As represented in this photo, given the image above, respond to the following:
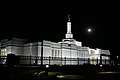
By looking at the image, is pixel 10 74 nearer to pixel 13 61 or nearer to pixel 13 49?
pixel 13 61

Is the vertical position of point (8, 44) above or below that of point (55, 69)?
above

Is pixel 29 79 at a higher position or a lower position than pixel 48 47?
lower

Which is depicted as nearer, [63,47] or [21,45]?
[21,45]

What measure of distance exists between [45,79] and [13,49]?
165 ft

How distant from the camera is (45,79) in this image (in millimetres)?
19031

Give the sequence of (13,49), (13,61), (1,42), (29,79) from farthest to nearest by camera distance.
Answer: (1,42), (13,49), (29,79), (13,61)

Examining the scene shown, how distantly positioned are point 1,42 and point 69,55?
2665 centimetres

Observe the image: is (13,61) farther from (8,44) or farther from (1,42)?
(1,42)

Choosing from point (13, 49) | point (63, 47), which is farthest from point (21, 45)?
point (63, 47)

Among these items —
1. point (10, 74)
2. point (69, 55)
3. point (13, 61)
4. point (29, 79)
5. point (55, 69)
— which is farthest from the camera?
point (69, 55)

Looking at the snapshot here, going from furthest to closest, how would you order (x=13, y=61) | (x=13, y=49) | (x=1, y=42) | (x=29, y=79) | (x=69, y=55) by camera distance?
(x=69, y=55) < (x=1, y=42) < (x=13, y=49) < (x=29, y=79) < (x=13, y=61)

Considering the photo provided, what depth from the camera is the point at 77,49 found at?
290 ft

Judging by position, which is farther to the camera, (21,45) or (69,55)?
(69,55)

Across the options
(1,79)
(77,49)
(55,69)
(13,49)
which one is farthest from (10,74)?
(77,49)
